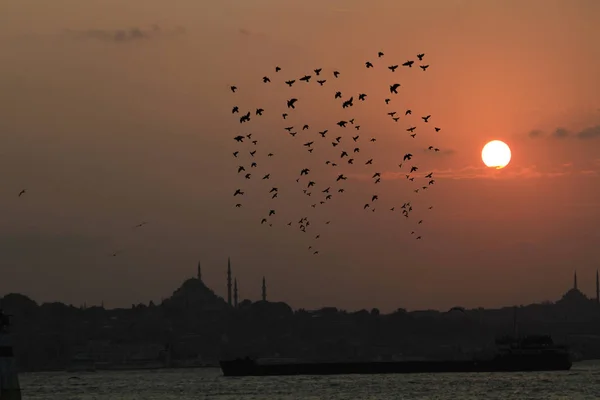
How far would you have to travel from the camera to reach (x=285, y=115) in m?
77.2

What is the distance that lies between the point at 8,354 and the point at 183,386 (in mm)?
130739

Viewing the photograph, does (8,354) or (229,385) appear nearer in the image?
(8,354)

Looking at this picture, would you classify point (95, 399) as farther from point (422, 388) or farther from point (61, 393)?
point (422, 388)

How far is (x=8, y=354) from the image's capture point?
65.4 m

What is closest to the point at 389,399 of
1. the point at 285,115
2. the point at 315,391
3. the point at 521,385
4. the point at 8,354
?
the point at 315,391

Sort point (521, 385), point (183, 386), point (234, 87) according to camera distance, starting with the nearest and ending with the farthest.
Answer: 1. point (234, 87)
2. point (521, 385)
3. point (183, 386)

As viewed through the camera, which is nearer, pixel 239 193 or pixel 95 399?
pixel 239 193

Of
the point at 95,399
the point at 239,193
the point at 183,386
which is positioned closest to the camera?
the point at 239,193

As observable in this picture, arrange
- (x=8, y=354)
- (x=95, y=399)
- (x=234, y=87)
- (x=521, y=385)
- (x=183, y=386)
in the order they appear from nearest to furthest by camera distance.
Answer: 1. (x=8, y=354)
2. (x=234, y=87)
3. (x=95, y=399)
4. (x=521, y=385)
5. (x=183, y=386)

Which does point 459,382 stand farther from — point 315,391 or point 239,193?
point 239,193

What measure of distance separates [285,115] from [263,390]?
3681 inches

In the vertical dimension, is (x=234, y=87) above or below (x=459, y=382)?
above

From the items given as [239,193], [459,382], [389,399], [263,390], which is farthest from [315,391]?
[239,193]

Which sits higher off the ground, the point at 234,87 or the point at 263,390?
the point at 234,87
